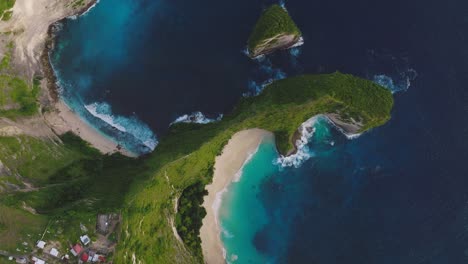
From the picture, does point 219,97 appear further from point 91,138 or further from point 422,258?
point 422,258

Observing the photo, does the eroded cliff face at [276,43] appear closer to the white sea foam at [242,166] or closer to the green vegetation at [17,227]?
the white sea foam at [242,166]

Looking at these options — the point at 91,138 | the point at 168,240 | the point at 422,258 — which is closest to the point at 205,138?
the point at 168,240

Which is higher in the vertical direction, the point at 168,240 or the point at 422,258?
the point at 168,240

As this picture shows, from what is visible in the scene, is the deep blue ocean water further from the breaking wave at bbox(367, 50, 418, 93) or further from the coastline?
the coastline

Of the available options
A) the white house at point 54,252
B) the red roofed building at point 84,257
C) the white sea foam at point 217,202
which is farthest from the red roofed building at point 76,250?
the white sea foam at point 217,202

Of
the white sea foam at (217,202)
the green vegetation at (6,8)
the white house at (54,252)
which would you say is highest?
the green vegetation at (6,8)
